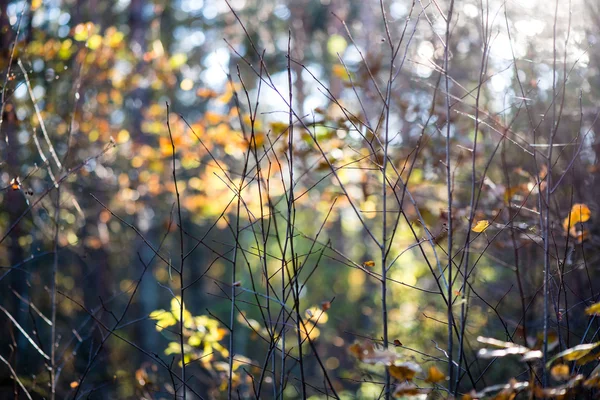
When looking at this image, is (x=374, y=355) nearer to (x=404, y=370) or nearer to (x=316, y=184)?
(x=404, y=370)

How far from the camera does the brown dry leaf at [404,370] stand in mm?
1551

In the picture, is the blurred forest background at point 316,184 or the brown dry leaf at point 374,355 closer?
the brown dry leaf at point 374,355

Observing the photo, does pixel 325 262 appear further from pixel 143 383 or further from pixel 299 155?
pixel 143 383

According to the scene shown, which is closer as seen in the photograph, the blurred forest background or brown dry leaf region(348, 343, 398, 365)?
brown dry leaf region(348, 343, 398, 365)

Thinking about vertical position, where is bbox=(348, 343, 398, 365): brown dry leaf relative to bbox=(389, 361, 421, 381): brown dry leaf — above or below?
above

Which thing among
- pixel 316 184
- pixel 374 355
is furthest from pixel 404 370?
pixel 316 184

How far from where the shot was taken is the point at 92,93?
7633mm

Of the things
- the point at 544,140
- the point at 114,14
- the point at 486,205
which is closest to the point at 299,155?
the point at 486,205

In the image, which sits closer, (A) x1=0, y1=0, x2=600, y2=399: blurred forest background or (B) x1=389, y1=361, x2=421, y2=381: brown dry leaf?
(B) x1=389, y1=361, x2=421, y2=381: brown dry leaf

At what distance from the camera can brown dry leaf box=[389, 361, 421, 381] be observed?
1.55m

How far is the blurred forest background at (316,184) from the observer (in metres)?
2.04

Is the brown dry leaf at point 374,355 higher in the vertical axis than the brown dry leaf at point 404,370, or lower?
higher

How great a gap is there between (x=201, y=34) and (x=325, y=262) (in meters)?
6.67

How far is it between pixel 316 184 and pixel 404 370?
101 cm
